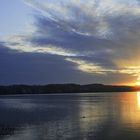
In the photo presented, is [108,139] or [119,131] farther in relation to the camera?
[119,131]

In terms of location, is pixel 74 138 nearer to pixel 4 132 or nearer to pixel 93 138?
pixel 93 138

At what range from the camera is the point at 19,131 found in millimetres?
42594

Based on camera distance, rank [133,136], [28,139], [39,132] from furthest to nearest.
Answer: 1. [39,132]
2. [133,136]
3. [28,139]

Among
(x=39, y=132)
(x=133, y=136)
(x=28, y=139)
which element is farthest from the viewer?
(x=39, y=132)

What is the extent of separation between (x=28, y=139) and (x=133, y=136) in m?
11.4

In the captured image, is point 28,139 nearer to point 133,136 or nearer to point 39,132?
point 39,132

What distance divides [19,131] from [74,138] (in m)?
7.86

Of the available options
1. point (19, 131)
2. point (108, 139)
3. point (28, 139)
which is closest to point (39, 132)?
point (19, 131)

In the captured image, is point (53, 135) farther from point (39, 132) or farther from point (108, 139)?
point (108, 139)

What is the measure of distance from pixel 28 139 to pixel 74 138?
15.9ft

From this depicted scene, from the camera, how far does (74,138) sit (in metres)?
38.0

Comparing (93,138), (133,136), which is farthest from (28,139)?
(133,136)

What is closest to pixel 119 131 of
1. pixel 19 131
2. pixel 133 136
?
pixel 133 136

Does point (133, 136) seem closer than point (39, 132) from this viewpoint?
Yes
